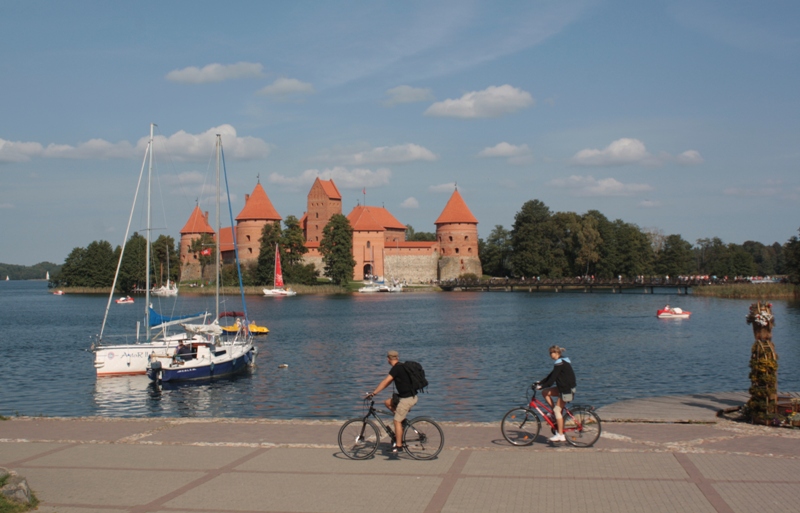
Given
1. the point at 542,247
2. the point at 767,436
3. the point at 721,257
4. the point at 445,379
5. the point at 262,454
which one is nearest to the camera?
the point at 262,454

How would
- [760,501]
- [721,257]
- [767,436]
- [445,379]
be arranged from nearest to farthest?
[760,501], [767,436], [445,379], [721,257]

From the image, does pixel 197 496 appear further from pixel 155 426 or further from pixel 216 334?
pixel 216 334

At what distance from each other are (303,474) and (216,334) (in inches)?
644

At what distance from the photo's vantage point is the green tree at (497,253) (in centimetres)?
10318

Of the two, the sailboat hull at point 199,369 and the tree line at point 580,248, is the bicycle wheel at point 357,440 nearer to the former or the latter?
the sailboat hull at point 199,369

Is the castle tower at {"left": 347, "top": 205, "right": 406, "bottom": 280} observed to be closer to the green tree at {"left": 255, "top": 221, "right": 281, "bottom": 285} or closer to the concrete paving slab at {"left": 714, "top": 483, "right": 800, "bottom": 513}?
the green tree at {"left": 255, "top": 221, "right": 281, "bottom": 285}

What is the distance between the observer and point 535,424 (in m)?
8.95

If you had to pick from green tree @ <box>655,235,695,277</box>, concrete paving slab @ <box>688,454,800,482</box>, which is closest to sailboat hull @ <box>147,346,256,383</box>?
concrete paving slab @ <box>688,454,800,482</box>

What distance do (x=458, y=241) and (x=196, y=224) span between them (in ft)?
112

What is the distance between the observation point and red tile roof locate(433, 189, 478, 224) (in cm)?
9431

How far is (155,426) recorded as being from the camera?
1053 centimetres

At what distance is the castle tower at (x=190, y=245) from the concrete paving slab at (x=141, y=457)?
91.4 m

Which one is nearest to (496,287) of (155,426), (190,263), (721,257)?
(190,263)

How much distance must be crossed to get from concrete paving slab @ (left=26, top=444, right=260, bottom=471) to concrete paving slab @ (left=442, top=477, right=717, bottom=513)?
9.23 feet
